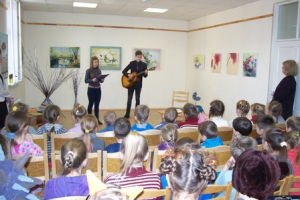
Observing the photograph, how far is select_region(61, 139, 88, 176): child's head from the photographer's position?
76.6 inches

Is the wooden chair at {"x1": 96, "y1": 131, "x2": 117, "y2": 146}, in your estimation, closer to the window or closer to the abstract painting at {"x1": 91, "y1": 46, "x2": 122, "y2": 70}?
the window

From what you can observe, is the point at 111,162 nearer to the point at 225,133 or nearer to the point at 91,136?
the point at 91,136

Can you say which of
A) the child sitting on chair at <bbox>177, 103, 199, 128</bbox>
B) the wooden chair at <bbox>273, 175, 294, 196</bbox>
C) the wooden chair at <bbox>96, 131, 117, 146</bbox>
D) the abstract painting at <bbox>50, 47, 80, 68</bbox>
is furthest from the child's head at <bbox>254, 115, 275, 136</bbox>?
the abstract painting at <bbox>50, 47, 80, 68</bbox>

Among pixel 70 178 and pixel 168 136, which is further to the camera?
pixel 168 136

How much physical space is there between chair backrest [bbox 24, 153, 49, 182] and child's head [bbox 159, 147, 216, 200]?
4.34ft

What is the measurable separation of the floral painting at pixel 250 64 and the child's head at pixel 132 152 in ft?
16.8

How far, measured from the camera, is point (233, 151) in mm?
2410

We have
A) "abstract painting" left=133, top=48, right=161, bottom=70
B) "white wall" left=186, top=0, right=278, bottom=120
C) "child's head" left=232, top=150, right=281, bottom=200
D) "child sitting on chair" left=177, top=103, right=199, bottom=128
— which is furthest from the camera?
"abstract painting" left=133, top=48, right=161, bottom=70

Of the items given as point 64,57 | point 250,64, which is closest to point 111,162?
point 250,64

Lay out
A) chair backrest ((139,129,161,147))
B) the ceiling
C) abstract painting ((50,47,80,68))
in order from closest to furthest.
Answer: chair backrest ((139,129,161,147)) < the ceiling < abstract painting ((50,47,80,68))

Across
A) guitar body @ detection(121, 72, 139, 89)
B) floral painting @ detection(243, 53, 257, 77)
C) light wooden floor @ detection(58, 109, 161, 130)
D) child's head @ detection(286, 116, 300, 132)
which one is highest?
floral painting @ detection(243, 53, 257, 77)

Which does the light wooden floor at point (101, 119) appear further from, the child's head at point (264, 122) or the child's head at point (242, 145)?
the child's head at point (242, 145)

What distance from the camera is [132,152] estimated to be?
2.01 m

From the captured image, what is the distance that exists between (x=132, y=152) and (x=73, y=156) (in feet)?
1.27
